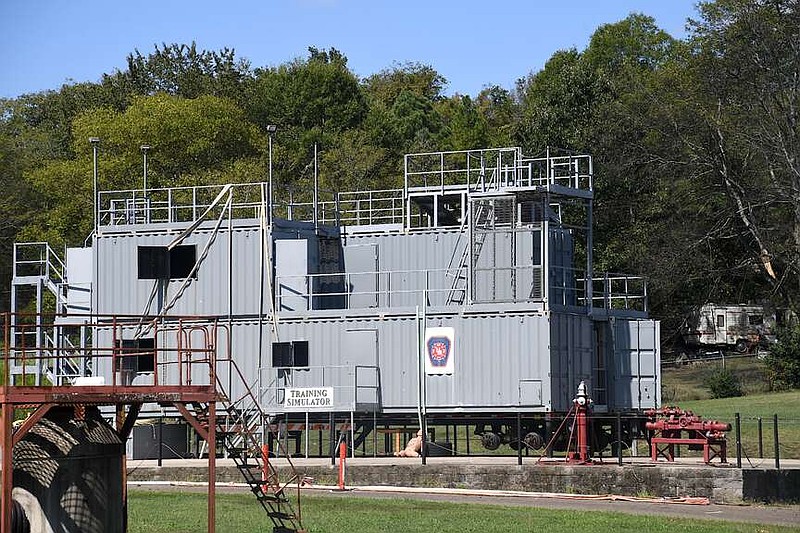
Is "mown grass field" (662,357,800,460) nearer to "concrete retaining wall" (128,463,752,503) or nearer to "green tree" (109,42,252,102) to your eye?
"concrete retaining wall" (128,463,752,503)

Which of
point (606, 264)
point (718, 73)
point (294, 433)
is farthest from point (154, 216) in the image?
point (294, 433)

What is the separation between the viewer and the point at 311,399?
3912cm

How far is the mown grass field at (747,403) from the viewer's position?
132 feet

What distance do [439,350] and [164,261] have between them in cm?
875

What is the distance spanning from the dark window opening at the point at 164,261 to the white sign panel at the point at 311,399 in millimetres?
5495

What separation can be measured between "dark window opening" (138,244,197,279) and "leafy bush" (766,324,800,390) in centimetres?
2719

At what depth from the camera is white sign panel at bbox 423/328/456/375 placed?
39.0 metres

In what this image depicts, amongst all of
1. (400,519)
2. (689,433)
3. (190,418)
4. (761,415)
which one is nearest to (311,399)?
(689,433)

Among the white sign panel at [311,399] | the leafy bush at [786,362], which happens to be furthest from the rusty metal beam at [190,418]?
the leafy bush at [786,362]

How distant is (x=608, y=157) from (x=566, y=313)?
27.5 meters

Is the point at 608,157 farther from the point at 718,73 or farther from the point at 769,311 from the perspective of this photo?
the point at 769,311

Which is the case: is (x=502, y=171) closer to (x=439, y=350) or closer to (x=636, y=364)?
(x=439, y=350)

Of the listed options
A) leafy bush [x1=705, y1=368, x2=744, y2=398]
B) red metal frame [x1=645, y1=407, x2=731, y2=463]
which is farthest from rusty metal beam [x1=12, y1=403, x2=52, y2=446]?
leafy bush [x1=705, y1=368, x2=744, y2=398]

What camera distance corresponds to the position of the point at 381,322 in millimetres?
39844
